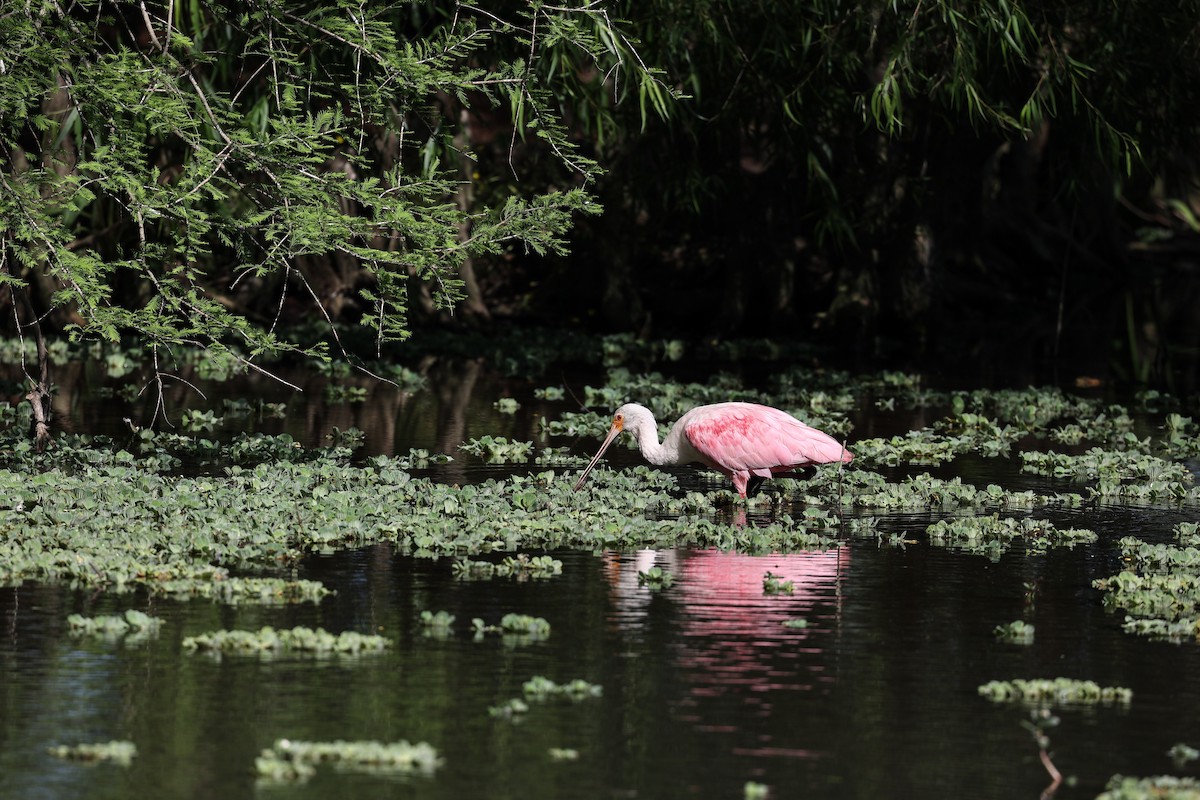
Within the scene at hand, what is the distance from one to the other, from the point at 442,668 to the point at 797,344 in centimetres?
2003

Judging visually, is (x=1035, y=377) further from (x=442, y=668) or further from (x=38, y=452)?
(x=442, y=668)

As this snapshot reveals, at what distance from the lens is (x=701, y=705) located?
765 cm

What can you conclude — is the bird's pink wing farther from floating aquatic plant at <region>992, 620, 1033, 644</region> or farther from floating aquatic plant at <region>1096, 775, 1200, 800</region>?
floating aquatic plant at <region>1096, 775, 1200, 800</region>

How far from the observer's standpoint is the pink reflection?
298 inches

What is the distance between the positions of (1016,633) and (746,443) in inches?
166

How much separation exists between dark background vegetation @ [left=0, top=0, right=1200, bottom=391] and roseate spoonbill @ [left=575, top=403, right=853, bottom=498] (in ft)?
5.33

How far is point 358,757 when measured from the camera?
6.84m

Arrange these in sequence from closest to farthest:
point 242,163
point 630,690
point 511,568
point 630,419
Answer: point 630,690
point 511,568
point 242,163
point 630,419

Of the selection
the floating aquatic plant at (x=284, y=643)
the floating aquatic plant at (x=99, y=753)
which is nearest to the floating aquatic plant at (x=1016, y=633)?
the floating aquatic plant at (x=284, y=643)

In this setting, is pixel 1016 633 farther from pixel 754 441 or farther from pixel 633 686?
pixel 754 441

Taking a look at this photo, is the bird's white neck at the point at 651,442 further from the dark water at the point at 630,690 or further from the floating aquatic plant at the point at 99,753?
the floating aquatic plant at the point at 99,753

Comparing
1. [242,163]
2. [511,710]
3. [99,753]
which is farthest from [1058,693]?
[242,163]

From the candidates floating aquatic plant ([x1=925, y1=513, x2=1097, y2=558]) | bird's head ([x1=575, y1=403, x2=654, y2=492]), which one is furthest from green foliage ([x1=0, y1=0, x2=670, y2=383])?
floating aquatic plant ([x1=925, y1=513, x2=1097, y2=558])

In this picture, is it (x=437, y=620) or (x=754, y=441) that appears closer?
(x=437, y=620)
